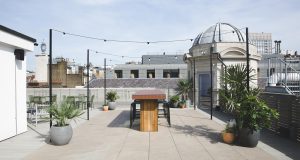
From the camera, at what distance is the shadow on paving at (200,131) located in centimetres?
1077

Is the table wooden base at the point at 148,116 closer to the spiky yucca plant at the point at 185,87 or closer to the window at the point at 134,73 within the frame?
the spiky yucca plant at the point at 185,87

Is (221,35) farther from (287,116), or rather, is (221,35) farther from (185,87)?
(287,116)

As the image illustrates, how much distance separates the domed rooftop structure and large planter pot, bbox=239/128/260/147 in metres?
16.5

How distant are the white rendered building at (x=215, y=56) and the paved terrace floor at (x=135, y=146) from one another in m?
10.0

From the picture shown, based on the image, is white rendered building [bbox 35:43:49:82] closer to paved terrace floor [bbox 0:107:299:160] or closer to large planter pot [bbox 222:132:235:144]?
paved terrace floor [bbox 0:107:299:160]

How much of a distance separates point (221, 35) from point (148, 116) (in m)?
15.6

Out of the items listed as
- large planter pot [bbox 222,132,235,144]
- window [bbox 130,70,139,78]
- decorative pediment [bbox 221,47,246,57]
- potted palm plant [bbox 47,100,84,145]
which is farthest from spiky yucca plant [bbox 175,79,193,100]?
window [bbox 130,70,139,78]

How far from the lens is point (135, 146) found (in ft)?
30.6

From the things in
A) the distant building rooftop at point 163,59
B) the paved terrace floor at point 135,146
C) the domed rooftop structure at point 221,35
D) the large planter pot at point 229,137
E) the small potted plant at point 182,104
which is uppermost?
the distant building rooftop at point 163,59

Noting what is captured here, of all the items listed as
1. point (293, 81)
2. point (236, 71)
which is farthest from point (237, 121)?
point (293, 81)

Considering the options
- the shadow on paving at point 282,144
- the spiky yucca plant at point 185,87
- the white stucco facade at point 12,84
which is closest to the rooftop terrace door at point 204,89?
the spiky yucca plant at point 185,87

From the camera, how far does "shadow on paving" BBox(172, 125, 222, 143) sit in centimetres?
1077

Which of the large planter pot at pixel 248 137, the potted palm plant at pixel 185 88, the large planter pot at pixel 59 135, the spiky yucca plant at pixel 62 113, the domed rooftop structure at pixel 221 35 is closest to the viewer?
the large planter pot at pixel 248 137

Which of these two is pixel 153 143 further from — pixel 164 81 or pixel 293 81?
pixel 164 81
